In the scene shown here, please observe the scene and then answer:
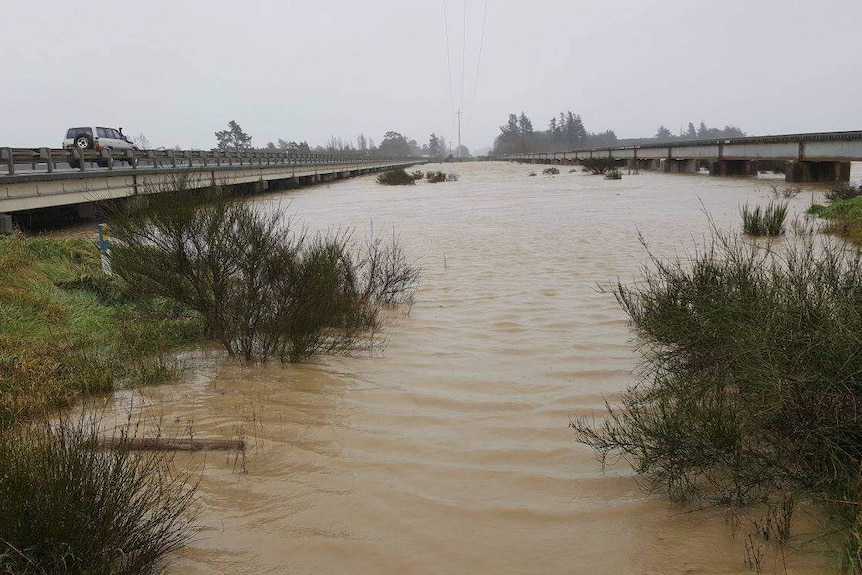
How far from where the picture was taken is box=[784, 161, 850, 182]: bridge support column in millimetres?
30234

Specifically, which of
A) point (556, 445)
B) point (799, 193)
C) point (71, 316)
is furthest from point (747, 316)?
point (799, 193)

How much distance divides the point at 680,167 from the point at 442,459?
161 ft

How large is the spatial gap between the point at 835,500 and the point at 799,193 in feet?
83.4

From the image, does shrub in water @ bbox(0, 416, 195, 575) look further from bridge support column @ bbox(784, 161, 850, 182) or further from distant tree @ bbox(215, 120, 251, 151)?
distant tree @ bbox(215, 120, 251, 151)

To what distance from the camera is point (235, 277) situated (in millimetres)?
7223

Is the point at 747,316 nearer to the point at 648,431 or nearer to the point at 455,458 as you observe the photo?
the point at 648,431

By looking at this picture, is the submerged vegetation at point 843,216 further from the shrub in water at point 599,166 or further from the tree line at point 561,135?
the tree line at point 561,135

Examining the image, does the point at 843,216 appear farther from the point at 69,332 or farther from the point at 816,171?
the point at 816,171

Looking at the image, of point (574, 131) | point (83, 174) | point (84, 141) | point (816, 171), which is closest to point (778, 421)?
point (83, 174)

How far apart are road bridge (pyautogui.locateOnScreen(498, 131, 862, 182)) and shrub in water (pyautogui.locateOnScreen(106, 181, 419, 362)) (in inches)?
1009

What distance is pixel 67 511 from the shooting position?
2.77m

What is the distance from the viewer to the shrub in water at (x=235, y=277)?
6.74 meters

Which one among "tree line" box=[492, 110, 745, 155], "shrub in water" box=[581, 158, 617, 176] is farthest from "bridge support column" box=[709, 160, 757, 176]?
"tree line" box=[492, 110, 745, 155]

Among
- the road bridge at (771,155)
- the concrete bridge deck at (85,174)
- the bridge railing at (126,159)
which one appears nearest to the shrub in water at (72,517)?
the concrete bridge deck at (85,174)
